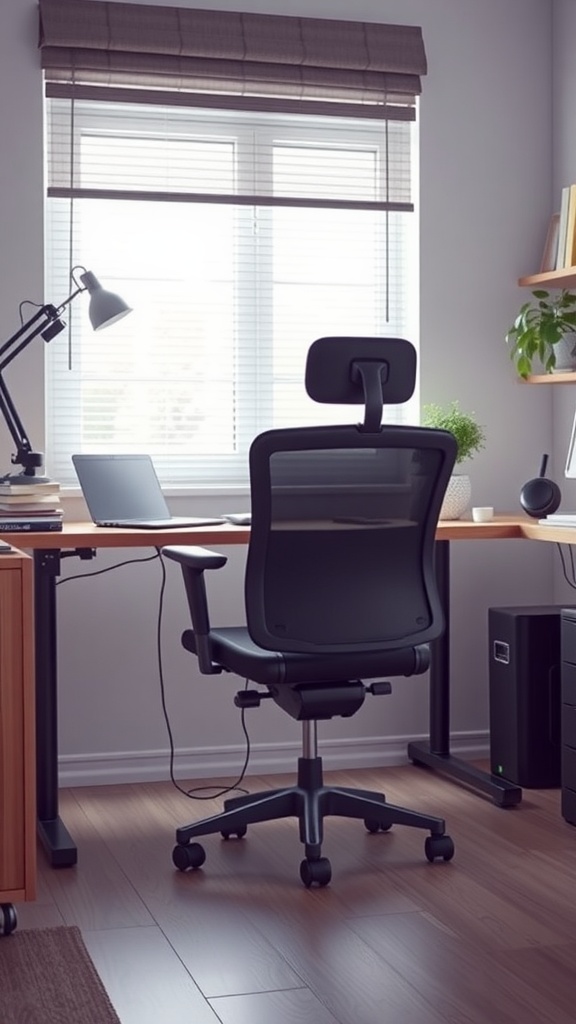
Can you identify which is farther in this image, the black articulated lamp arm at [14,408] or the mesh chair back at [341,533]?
the black articulated lamp arm at [14,408]

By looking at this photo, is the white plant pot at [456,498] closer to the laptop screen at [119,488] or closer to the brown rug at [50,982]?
the laptop screen at [119,488]

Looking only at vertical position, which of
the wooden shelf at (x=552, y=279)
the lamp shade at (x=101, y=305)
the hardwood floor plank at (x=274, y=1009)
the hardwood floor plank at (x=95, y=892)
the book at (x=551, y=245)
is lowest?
the hardwood floor plank at (x=95, y=892)

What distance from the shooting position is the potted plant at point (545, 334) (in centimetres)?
398

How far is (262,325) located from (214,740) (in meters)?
1.29

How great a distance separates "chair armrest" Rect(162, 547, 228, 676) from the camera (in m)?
2.94

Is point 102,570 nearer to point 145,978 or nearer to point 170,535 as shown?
point 170,535

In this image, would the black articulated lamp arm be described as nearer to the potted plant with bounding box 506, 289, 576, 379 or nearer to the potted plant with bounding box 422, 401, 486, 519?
the potted plant with bounding box 422, 401, 486, 519

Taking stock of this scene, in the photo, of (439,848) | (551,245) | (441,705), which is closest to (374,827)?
(439,848)

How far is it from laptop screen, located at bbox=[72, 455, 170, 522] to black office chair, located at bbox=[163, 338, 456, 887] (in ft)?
1.91

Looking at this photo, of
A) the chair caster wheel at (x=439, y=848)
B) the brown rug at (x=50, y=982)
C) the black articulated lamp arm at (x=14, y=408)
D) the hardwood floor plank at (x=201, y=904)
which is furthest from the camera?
the black articulated lamp arm at (x=14, y=408)

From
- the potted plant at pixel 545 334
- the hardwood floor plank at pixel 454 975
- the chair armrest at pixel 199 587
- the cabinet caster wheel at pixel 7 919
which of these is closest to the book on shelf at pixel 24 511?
the chair armrest at pixel 199 587

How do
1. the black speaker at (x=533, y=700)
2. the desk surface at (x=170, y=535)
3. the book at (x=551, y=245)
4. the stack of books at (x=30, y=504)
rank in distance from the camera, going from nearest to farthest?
the desk surface at (x=170, y=535)
the stack of books at (x=30, y=504)
the black speaker at (x=533, y=700)
the book at (x=551, y=245)

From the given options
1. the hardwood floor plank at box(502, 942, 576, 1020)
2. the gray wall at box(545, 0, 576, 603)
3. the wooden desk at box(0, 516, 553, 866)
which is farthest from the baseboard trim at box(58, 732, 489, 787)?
the hardwood floor plank at box(502, 942, 576, 1020)

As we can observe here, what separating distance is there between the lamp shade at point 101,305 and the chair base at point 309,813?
51.2 inches
